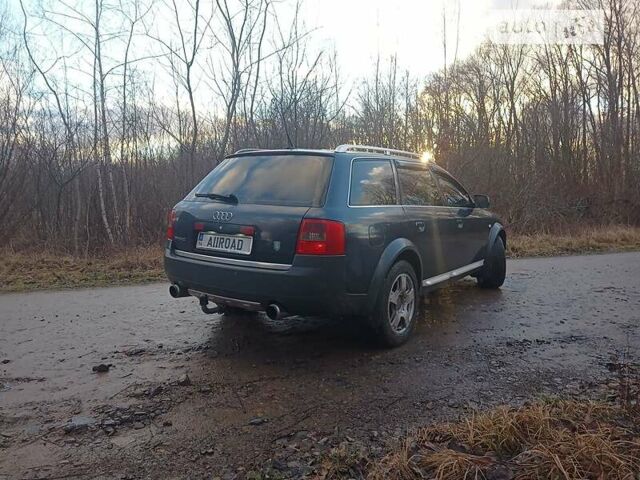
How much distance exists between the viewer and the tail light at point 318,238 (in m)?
3.57

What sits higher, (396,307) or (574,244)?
(574,244)

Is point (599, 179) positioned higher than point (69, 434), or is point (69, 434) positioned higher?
point (599, 179)

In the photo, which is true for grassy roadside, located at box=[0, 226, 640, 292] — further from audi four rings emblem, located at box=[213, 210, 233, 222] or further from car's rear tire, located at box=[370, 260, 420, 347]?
car's rear tire, located at box=[370, 260, 420, 347]

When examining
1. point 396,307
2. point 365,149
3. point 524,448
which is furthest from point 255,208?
point 524,448

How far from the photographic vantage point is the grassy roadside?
7641 mm

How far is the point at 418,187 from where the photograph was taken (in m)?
4.99

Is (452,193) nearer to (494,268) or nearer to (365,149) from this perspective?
(494,268)

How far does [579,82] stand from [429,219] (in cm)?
2130

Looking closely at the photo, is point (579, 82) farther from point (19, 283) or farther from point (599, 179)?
point (19, 283)

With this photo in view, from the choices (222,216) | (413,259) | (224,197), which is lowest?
(413,259)

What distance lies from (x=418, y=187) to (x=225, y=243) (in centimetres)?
217

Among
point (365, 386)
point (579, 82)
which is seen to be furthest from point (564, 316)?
point (579, 82)

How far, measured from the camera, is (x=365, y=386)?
340 centimetres

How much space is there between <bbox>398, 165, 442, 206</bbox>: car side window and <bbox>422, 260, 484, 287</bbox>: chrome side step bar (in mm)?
778
